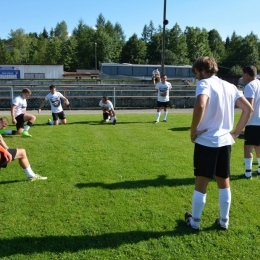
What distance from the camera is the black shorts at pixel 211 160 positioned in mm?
3309

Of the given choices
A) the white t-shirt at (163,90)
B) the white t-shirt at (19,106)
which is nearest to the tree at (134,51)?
the white t-shirt at (163,90)

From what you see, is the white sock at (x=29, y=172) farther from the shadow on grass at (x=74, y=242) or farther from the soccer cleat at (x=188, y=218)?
the soccer cleat at (x=188, y=218)

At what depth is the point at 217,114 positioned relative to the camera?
10.7ft

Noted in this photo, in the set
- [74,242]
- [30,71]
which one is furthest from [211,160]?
[30,71]

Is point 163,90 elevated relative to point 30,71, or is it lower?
lower

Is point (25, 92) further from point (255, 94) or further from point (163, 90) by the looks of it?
point (255, 94)

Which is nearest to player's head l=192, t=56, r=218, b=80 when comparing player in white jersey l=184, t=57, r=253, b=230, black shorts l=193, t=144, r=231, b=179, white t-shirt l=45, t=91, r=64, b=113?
player in white jersey l=184, t=57, r=253, b=230

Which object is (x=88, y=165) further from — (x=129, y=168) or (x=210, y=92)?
(x=210, y=92)

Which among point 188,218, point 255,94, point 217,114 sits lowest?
point 188,218

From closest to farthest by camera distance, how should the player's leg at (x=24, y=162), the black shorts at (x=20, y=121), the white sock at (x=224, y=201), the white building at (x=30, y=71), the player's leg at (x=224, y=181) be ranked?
the player's leg at (x=224, y=181)
the white sock at (x=224, y=201)
the player's leg at (x=24, y=162)
the black shorts at (x=20, y=121)
the white building at (x=30, y=71)

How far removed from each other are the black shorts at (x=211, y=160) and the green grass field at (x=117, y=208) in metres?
0.79

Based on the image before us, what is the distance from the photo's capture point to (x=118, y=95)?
19062mm

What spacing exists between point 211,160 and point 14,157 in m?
3.09

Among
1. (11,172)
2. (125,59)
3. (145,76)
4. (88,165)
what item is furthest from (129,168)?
(125,59)
